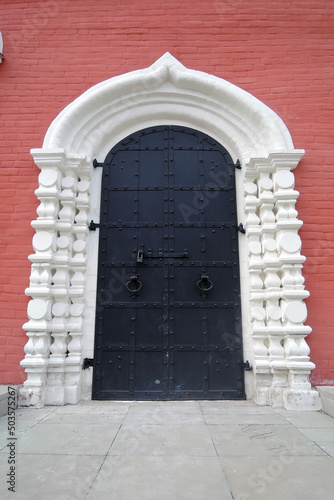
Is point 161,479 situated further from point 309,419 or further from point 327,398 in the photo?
point 327,398

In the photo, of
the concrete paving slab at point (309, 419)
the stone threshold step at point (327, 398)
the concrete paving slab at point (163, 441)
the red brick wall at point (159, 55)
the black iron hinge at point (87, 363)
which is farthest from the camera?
the red brick wall at point (159, 55)

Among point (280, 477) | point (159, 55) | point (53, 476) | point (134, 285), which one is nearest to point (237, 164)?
point (159, 55)

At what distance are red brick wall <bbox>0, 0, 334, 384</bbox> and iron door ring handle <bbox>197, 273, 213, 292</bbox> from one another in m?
1.01

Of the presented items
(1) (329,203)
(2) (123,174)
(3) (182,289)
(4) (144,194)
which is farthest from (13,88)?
(1) (329,203)

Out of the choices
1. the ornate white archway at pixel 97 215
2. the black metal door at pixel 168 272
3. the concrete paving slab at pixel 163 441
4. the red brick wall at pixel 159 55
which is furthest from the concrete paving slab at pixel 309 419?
the red brick wall at pixel 159 55

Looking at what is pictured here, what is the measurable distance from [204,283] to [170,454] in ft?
5.82

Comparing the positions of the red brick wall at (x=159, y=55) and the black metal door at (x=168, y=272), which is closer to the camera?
the black metal door at (x=168, y=272)

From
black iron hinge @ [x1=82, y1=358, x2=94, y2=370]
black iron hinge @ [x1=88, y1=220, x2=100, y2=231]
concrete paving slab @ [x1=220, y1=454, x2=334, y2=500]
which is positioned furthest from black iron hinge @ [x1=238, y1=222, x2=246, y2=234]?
concrete paving slab @ [x1=220, y1=454, x2=334, y2=500]

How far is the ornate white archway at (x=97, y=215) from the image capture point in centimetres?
313

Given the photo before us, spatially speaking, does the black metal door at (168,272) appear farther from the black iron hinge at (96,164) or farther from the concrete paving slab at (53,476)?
the concrete paving slab at (53,476)

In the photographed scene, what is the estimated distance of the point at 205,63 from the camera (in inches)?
153

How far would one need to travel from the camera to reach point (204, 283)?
3.48 meters

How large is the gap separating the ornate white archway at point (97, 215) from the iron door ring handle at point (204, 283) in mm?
351

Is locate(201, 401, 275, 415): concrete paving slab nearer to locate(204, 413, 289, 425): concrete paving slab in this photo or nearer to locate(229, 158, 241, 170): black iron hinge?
locate(204, 413, 289, 425): concrete paving slab
